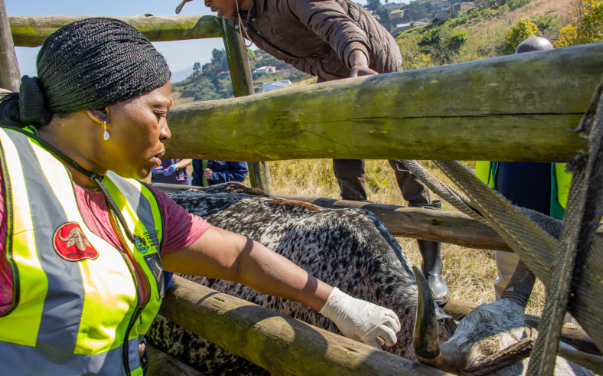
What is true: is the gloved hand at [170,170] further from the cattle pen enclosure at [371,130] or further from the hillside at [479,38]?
the hillside at [479,38]

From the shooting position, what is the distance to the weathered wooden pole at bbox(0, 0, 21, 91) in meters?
3.15

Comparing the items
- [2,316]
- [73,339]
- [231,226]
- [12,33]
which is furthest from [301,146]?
[12,33]

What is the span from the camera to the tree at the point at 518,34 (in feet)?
76.9

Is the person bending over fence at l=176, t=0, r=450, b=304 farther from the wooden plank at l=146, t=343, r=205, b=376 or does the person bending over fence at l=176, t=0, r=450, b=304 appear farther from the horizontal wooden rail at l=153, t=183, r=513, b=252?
the wooden plank at l=146, t=343, r=205, b=376

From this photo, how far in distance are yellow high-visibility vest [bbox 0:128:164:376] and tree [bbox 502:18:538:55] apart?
25.8 meters

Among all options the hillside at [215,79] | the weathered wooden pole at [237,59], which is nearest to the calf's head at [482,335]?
→ the weathered wooden pole at [237,59]

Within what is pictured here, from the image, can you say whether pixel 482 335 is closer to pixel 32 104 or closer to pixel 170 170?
pixel 32 104

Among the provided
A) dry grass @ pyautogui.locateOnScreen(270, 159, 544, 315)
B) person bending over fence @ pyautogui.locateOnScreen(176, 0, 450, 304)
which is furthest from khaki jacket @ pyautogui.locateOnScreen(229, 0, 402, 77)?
dry grass @ pyautogui.locateOnScreen(270, 159, 544, 315)

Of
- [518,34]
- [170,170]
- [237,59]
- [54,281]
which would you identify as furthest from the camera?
[518,34]

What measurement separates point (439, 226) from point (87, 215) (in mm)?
2290

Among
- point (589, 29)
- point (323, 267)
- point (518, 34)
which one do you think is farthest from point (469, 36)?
point (323, 267)

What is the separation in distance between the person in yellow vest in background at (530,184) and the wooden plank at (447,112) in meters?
2.16

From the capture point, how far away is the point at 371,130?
1171 mm

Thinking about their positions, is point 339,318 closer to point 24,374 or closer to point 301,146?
point 301,146
